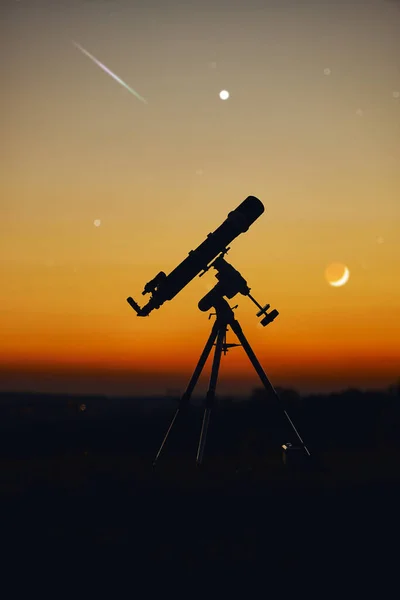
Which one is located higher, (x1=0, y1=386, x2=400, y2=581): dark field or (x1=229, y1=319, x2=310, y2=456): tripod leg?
(x1=229, y1=319, x2=310, y2=456): tripod leg

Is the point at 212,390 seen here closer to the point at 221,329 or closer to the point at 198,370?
the point at 198,370

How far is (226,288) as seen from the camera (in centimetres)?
1238

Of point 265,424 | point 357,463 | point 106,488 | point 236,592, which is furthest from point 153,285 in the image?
point 265,424

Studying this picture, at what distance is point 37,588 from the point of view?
6.81 m

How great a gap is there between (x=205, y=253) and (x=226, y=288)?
2.80ft

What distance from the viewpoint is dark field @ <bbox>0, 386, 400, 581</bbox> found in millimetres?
7855

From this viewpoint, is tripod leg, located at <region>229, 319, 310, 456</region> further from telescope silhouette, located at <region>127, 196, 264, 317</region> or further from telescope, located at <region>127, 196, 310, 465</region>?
telescope silhouette, located at <region>127, 196, 264, 317</region>

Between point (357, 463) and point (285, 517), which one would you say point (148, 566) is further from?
point (357, 463)

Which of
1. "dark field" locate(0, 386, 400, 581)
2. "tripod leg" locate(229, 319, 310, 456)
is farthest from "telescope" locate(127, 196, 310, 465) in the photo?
"dark field" locate(0, 386, 400, 581)

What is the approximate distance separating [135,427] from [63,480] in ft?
29.7

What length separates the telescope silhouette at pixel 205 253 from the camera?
12328 millimetres

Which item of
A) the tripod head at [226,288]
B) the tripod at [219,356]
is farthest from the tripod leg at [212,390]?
the tripod head at [226,288]

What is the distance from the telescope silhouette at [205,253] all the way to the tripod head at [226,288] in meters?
0.20

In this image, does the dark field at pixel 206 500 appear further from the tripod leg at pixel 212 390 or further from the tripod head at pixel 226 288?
the tripod head at pixel 226 288
